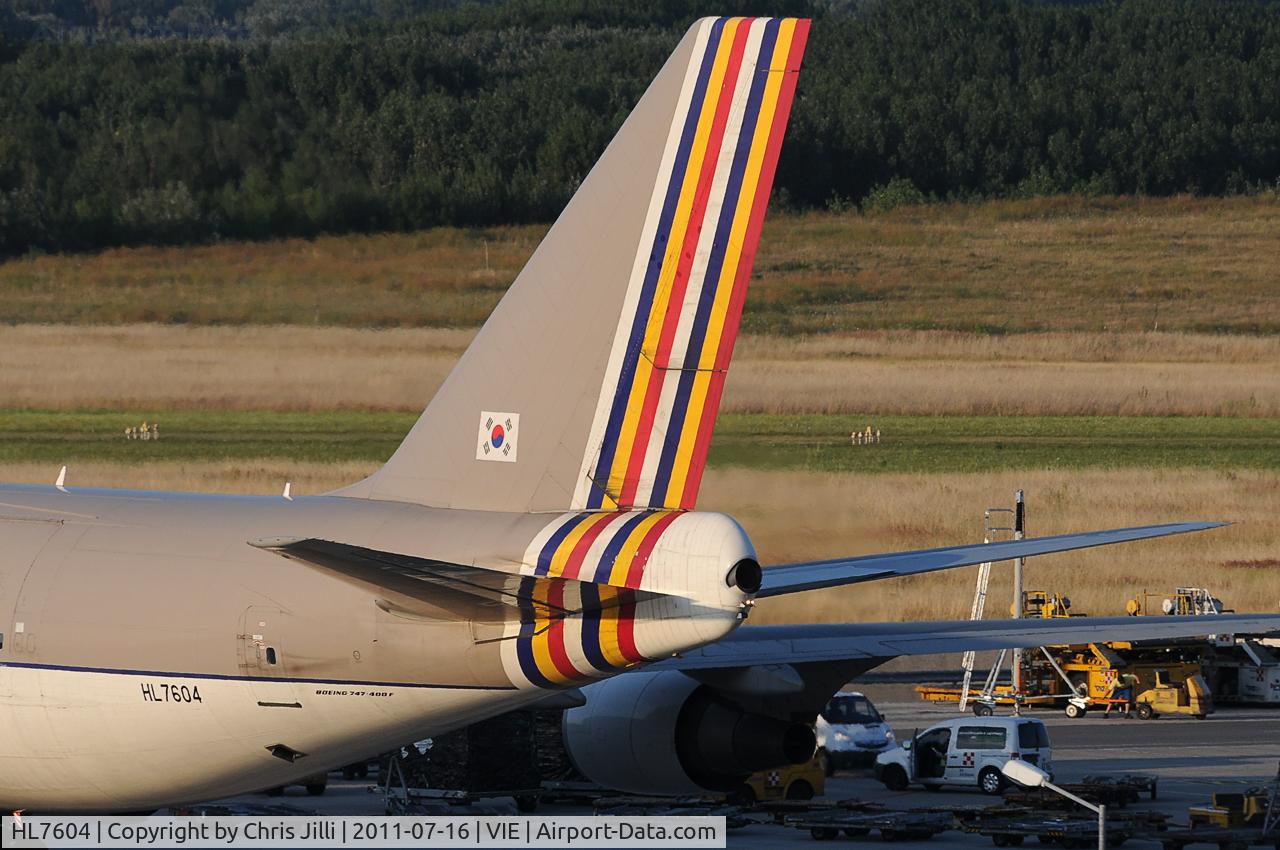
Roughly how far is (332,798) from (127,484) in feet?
89.0

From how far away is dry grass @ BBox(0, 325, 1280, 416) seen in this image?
59312 mm

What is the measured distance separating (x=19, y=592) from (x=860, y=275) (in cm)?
6103

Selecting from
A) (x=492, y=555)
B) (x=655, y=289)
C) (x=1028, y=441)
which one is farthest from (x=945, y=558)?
(x=1028, y=441)

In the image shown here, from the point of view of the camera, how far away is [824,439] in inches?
2559

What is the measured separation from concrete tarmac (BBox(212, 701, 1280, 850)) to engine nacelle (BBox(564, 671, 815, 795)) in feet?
25.7

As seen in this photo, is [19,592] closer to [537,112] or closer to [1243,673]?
[1243,673]

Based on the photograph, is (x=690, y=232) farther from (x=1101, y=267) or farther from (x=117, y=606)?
(x=1101, y=267)

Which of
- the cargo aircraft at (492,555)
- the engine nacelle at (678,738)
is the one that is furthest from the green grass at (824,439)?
the cargo aircraft at (492,555)

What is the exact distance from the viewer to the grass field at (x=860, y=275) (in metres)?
57.8

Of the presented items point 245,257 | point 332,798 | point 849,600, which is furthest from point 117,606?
point 245,257

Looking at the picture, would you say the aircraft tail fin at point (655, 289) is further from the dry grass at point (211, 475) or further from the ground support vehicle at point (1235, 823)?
the dry grass at point (211, 475)

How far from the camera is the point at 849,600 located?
49.2 metres

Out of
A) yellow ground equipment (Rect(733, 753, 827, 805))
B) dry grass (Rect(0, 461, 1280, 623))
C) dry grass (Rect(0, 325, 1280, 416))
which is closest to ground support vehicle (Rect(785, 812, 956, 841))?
yellow ground equipment (Rect(733, 753, 827, 805))
